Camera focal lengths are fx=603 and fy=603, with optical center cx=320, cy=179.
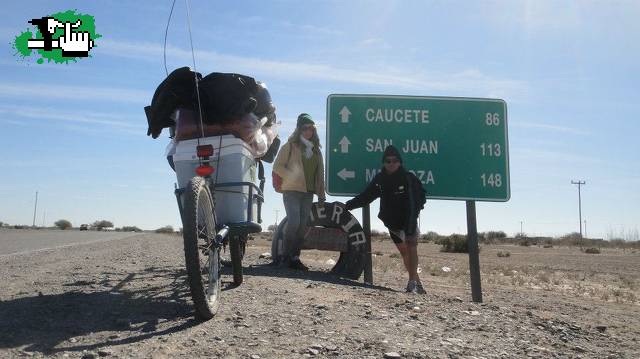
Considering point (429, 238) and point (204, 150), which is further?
point (429, 238)

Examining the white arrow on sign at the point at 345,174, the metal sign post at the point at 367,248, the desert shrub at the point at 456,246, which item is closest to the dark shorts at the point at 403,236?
the metal sign post at the point at 367,248

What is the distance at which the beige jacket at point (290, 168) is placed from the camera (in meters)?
8.07

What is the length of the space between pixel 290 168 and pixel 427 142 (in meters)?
2.29

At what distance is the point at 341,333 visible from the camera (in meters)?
4.33

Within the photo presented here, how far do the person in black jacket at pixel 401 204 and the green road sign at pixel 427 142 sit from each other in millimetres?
778

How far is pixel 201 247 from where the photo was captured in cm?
482

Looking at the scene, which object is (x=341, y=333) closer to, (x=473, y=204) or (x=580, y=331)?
(x=580, y=331)

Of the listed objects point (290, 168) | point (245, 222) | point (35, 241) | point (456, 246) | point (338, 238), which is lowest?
point (456, 246)

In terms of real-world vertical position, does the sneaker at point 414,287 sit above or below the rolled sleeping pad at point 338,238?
below

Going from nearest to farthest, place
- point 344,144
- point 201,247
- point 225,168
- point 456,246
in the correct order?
point 201,247 → point 225,168 → point 344,144 → point 456,246

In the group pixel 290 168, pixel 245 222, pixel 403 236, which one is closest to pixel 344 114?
pixel 290 168

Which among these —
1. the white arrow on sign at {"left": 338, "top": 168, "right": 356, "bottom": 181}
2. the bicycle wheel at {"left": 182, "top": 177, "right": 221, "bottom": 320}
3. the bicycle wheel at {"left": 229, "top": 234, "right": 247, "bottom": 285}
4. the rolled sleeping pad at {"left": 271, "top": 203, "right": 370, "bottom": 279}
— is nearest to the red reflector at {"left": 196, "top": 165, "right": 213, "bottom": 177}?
the bicycle wheel at {"left": 182, "top": 177, "right": 221, "bottom": 320}

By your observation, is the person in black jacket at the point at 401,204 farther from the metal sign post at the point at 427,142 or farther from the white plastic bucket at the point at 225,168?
the white plastic bucket at the point at 225,168

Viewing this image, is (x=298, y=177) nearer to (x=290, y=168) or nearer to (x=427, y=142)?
(x=290, y=168)
